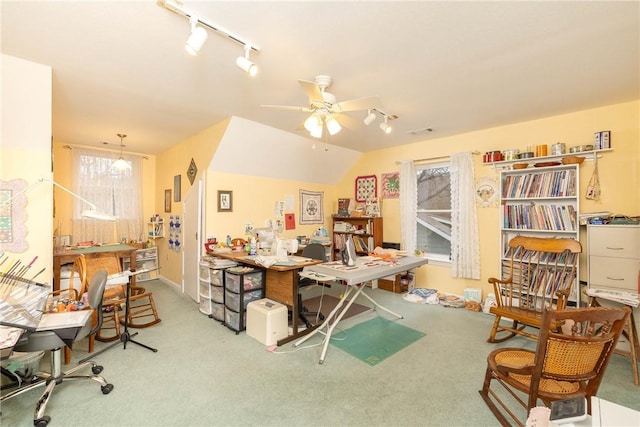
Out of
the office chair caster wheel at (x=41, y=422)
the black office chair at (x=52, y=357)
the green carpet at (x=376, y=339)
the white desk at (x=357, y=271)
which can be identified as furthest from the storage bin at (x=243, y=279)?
the office chair caster wheel at (x=41, y=422)

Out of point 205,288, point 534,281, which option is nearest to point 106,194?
point 205,288

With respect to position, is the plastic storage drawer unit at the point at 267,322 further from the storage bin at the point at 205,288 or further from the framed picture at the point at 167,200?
A: the framed picture at the point at 167,200

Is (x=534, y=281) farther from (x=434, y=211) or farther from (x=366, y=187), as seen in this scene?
(x=366, y=187)

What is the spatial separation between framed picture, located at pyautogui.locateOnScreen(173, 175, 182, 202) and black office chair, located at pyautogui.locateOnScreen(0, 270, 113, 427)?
99.9 inches

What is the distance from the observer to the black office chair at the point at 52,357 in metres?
1.69

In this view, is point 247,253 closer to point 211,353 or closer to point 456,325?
point 211,353

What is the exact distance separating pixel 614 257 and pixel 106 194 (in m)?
6.93

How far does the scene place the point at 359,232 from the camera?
16.0 ft

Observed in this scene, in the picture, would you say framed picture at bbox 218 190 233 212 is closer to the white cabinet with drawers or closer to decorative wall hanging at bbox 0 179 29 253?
decorative wall hanging at bbox 0 179 29 253

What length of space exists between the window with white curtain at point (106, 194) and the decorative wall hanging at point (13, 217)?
2.41 metres

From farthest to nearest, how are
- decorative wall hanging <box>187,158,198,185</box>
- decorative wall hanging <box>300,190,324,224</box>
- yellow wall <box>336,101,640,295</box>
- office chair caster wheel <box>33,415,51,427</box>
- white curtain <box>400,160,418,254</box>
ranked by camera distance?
decorative wall hanging <box>300,190,324,224</box>, white curtain <box>400,160,418,254</box>, decorative wall hanging <box>187,158,198,185</box>, yellow wall <box>336,101,640,295</box>, office chair caster wheel <box>33,415,51,427</box>

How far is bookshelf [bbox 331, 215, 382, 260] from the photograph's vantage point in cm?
478

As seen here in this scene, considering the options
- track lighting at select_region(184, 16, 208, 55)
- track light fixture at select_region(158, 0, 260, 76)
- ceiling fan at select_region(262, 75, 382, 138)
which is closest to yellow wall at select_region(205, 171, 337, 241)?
ceiling fan at select_region(262, 75, 382, 138)

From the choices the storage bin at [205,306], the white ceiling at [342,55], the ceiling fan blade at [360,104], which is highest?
the white ceiling at [342,55]
